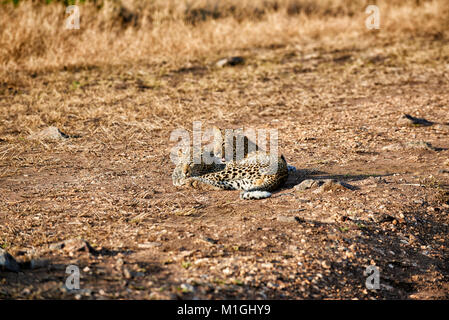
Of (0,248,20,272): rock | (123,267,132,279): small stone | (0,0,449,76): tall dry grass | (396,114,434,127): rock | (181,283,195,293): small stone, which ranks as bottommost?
(396,114,434,127): rock

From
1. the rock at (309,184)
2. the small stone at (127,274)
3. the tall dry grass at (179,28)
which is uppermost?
the tall dry grass at (179,28)

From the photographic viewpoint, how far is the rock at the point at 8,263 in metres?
3.74

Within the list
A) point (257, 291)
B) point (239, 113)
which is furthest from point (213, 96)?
point (257, 291)

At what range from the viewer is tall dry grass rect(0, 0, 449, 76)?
36.0 feet

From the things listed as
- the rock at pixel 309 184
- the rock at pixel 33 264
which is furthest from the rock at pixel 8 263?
the rock at pixel 309 184

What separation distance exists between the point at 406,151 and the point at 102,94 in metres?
5.07

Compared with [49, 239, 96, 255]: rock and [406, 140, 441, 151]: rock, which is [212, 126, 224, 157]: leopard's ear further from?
[406, 140, 441, 151]: rock

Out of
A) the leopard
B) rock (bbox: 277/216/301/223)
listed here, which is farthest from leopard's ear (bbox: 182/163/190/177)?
rock (bbox: 277/216/301/223)

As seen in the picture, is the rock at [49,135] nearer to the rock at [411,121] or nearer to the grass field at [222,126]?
the grass field at [222,126]

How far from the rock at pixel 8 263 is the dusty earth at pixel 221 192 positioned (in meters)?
0.06

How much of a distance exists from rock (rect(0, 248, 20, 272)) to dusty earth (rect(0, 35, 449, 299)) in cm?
6

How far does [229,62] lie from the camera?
1121 centimetres

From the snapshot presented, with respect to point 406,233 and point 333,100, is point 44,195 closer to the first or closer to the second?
point 406,233

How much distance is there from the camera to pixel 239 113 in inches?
342
